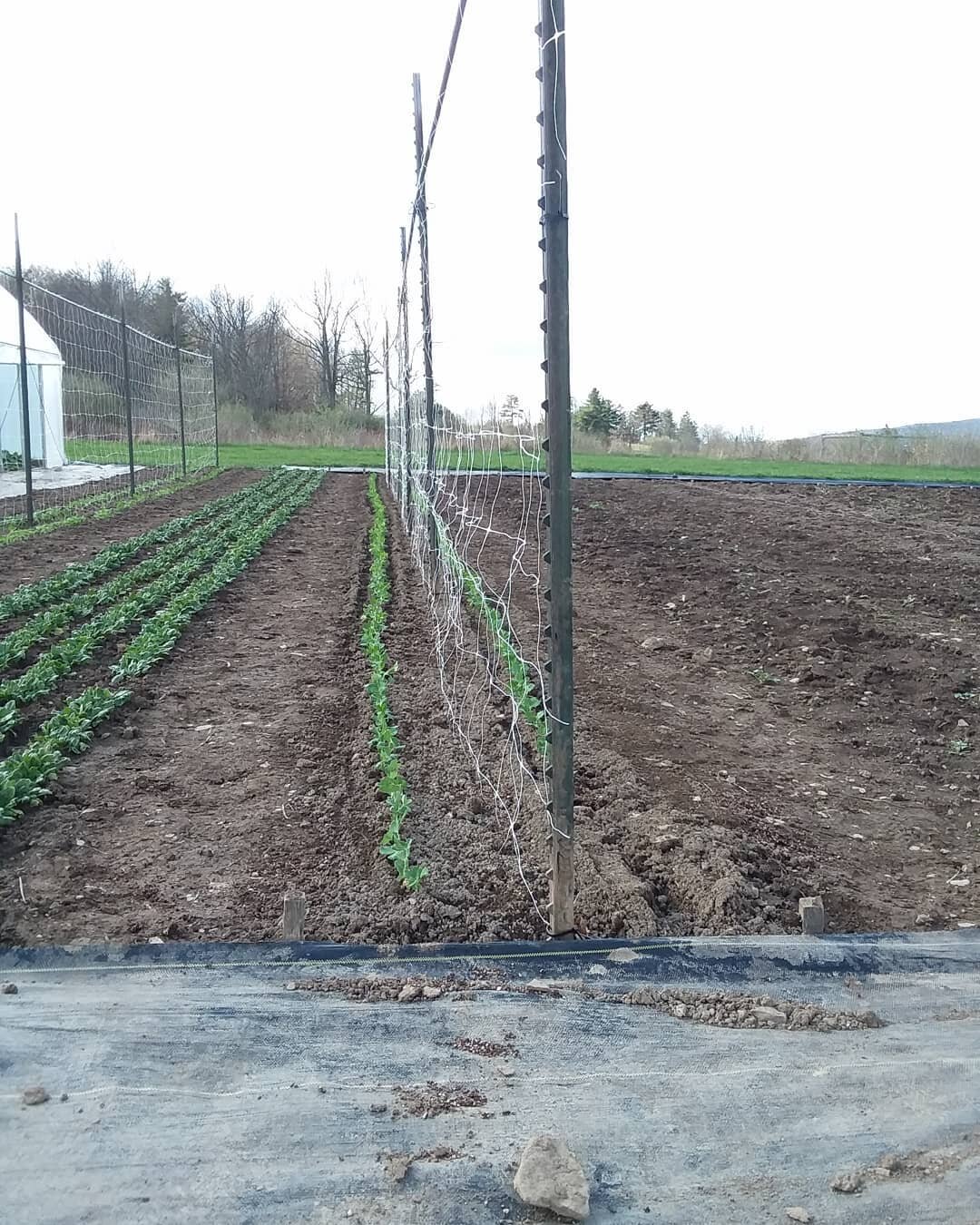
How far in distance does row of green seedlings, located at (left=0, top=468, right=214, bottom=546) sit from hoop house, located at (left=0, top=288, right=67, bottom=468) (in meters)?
2.77

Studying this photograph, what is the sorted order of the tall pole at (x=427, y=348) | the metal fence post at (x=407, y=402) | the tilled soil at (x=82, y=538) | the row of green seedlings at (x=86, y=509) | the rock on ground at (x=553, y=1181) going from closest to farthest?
1. the rock on ground at (x=553, y=1181)
2. the tall pole at (x=427, y=348)
3. the tilled soil at (x=82, y=538)
4. the metal fence post at (x=407, y=402)
5. the row of green seedlings at (x=86, y=509)

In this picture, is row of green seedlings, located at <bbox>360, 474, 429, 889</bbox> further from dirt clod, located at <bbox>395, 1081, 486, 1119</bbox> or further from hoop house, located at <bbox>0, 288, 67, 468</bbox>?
hoop house, located at <bbox>0, 288, 67, 468</bbox>

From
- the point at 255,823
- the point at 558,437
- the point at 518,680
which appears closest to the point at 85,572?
the point at 518,680

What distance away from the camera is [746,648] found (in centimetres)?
728

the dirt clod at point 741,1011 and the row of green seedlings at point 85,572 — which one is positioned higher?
the row of green seedlings at point 85,572

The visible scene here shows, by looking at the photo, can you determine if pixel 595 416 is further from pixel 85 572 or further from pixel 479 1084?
pixel 479 1084

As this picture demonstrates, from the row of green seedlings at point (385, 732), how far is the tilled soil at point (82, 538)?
3.38 m

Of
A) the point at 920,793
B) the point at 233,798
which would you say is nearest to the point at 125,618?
the point at 233,798

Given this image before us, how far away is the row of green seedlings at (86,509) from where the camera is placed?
43.3 feet

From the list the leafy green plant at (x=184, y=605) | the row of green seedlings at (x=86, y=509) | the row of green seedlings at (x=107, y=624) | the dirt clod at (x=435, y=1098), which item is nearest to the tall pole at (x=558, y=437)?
the dirt clod at (x=435, y=1098)

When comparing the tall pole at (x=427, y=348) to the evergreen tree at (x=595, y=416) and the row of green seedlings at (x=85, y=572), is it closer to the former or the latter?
the row of green seedlings at (x=85, y=572)

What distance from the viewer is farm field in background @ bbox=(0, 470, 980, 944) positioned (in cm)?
344

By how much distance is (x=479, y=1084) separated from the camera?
90.4 inches

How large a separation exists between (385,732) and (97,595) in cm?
449
